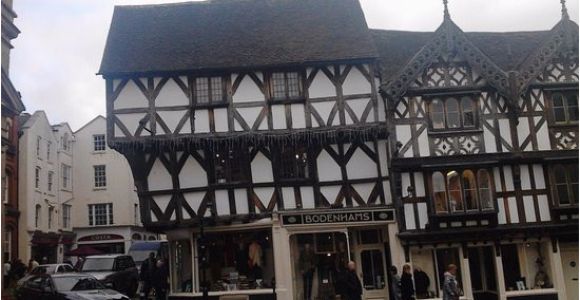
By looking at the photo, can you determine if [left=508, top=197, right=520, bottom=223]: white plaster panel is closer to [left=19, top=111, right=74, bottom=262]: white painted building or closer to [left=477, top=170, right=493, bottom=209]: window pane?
[left=477, top=170, right=493, bottom=209]: window pane

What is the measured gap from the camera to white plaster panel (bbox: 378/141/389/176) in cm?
2095

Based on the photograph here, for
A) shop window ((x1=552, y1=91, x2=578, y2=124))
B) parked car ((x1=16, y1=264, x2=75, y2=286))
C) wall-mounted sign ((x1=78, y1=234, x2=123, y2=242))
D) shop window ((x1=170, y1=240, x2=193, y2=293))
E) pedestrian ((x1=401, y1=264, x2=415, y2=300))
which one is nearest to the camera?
pedestrian ((x1=401, y1=264, x2=415, y2=300))

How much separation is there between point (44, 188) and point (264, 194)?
24598 mm

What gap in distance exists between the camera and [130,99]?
21.0 meters

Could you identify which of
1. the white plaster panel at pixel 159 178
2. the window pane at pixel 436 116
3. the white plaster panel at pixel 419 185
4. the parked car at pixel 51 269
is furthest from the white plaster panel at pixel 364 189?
the parked car at pixel 51 269

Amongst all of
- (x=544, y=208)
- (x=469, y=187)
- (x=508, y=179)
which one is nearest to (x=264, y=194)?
(x=469, y=187)

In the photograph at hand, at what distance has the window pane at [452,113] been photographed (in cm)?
2117

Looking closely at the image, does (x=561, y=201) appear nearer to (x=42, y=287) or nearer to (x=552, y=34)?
(x=552, y=34)

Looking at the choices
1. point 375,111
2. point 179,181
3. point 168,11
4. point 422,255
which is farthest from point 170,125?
point 422,255

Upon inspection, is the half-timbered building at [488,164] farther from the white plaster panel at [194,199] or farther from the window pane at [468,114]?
the white plaster panel at [194,199]

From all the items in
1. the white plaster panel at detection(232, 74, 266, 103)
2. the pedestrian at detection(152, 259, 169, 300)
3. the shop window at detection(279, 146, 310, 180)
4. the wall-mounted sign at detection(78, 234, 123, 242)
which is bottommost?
the pedestrian at detection(152, 259, 169, 300)

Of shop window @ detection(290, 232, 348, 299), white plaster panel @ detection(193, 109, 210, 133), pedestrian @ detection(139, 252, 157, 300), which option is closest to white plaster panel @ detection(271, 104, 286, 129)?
white plaster panel @ detection(193, 109, 210, 133)

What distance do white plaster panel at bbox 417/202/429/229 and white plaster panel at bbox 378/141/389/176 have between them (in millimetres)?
1529

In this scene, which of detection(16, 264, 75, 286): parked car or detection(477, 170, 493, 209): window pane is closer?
detection(477, 170, 493, 209): window pane
